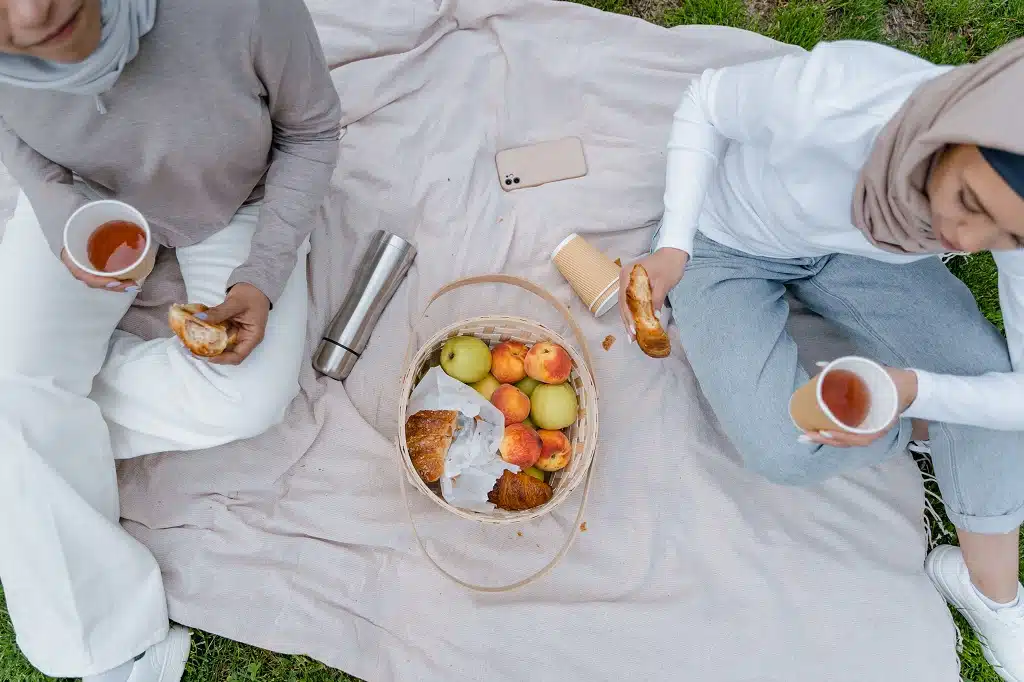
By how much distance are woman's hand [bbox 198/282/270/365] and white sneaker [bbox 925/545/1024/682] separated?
69.2 inches

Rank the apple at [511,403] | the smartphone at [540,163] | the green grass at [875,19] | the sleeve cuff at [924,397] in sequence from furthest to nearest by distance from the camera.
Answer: the green grass at [875,19] < the smartphone at [540,163] < the apple at [511,403] < the sleeve cuff at [924,397]

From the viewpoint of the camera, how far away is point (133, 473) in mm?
1773

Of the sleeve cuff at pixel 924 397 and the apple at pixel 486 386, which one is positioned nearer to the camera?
the sleeve cuff at pixel 924 397

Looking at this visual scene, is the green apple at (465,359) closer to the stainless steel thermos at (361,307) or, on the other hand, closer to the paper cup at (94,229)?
the stainless steel thermos at (361,307)

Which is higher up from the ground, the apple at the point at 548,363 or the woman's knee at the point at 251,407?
→ the apple at the point at 548,363

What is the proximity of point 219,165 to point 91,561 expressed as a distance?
91 centimetres

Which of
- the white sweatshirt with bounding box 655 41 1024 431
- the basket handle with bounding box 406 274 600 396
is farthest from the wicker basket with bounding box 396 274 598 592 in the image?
the white sweatshirt with bounding box 655 41 1024 431

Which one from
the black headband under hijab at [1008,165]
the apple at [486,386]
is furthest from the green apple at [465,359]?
the black headband under hijab at [1008,165]

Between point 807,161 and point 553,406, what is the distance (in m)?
0.77

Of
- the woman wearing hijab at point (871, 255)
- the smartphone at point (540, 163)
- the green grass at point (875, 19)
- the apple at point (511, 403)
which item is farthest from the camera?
the green grass at point (875, 19)

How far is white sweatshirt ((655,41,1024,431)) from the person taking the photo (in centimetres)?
126

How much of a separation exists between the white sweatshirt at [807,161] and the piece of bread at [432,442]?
0.63m

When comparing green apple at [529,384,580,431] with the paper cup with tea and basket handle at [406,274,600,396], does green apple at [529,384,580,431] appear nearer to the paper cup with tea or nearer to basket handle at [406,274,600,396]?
basket handle at [406,274,600,396]

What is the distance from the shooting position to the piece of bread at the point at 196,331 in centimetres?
131
